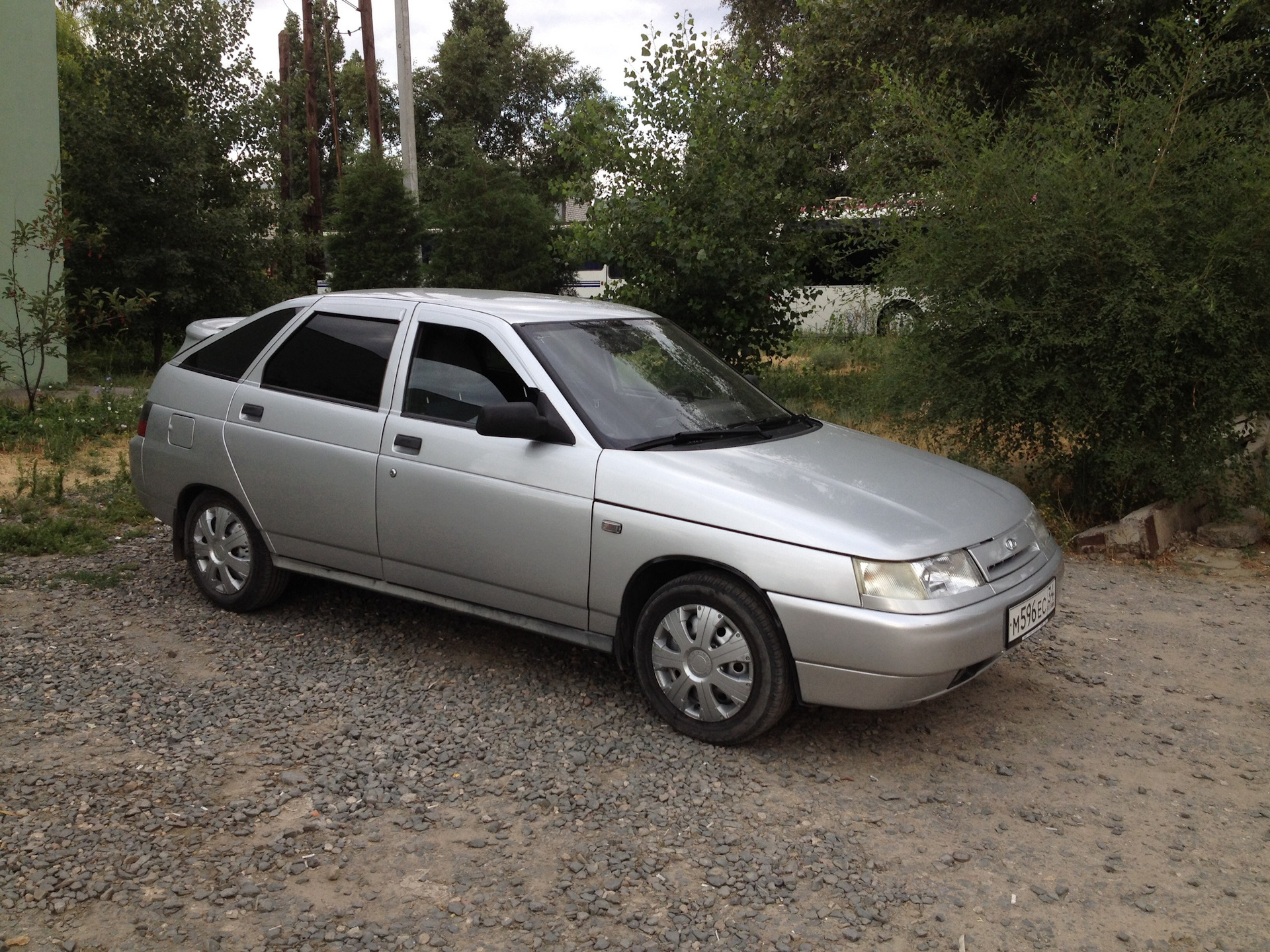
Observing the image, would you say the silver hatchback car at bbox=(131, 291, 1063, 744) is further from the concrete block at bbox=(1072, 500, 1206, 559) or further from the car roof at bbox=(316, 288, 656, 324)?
the concrete block at bbox=(1072, 500, 1206, 559)

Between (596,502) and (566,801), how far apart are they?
3.73 ft

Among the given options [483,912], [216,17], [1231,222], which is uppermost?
[216,17]

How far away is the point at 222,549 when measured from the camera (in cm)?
568

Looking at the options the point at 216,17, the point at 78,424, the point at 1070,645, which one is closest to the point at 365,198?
the point at 216,17

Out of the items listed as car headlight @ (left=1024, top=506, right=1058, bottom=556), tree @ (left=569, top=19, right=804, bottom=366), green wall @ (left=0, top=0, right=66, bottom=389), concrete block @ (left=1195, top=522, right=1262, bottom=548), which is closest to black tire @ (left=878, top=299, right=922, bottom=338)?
tree @ (left=569, top=19, right=804, bottom=366)

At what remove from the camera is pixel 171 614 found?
18.9 feet

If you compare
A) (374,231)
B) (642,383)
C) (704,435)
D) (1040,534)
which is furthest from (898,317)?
(374,231)

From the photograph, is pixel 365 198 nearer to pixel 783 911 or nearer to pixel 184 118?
pixel 184 118

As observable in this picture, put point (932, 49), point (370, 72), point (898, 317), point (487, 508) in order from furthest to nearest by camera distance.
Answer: point (370, 72) < point (932, 49) < point (898, 317) < point (487, 508)

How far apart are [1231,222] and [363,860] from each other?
6.26 metres

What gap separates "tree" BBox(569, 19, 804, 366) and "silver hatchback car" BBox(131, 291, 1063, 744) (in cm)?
417

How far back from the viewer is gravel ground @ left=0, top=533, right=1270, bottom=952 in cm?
319

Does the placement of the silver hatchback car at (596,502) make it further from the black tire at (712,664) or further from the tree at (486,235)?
the tree at (486,235)

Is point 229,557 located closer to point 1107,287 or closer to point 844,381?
point 1107,287
